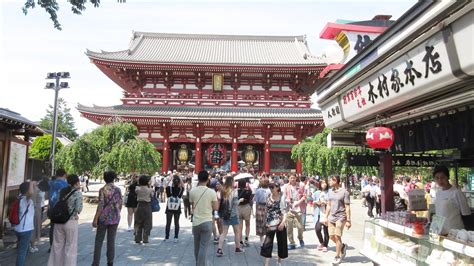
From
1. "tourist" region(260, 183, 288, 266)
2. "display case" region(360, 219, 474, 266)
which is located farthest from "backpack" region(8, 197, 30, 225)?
"display case" region(360, 219, 474, 266)

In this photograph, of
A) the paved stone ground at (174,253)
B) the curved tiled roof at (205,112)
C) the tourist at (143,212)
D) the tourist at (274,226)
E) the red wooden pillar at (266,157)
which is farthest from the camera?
the red wooden pillar at (266,157)

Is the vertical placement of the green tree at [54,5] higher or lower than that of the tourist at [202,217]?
higher

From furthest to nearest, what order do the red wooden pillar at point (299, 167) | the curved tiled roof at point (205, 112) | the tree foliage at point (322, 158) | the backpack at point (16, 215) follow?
the red wooden pillar at point (299, 167) < the curved tiled roof at point (205, 112) < the tree foliage at point (322, 158) < the backpack at point (16, 215)

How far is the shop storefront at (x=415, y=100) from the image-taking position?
3.62m

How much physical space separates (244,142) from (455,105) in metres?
20.7

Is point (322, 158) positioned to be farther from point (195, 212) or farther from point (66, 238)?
point (66, 238)

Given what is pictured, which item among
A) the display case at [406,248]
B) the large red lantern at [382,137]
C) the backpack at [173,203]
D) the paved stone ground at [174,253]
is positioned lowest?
the paved stone ground at [174,253]

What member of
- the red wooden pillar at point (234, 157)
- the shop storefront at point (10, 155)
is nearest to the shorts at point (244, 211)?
the shop storefront at point (10, 155)

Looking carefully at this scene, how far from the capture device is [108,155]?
18359 millimetres

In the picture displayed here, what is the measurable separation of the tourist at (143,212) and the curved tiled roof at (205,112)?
15.5m

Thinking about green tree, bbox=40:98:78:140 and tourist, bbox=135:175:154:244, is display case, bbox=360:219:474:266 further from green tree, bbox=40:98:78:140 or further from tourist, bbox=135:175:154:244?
green tree, bbox=40:98:78:140

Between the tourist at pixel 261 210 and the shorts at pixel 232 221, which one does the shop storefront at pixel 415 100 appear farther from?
the shorts at pixel 232 221

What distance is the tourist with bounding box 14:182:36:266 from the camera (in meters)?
6.13

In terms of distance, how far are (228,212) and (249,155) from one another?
18.7 m
